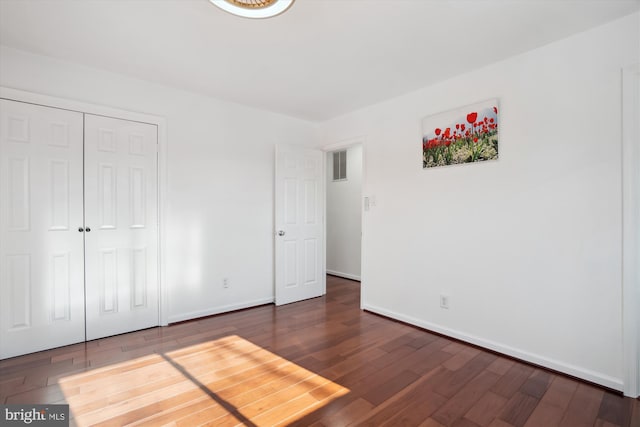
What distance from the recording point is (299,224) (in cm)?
439

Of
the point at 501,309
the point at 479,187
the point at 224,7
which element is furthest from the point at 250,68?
the point at 501,309

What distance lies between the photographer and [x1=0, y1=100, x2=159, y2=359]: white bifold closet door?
8.63 feet

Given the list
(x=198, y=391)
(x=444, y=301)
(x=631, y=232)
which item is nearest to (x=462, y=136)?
(x=631, y=232)

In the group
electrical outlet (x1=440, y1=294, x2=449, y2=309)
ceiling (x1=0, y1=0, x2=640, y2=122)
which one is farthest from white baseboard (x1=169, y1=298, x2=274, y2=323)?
ceiling (x1=0, y1=0, x2=640, y2=122)

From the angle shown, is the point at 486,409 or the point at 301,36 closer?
the point at 486,409

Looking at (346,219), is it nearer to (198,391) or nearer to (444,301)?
(444,301)

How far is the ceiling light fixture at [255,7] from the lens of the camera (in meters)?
1.81

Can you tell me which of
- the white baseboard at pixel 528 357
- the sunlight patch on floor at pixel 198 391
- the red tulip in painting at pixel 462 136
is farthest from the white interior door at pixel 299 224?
the red tulip in painting at pixel 462 136

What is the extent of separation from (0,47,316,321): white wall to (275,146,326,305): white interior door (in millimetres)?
152

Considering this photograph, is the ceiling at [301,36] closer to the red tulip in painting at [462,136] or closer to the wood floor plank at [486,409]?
the red tulip in painting at [462,136]

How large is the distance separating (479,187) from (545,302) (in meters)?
1.09

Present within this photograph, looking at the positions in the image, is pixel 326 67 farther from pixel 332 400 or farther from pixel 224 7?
pixel 332 400

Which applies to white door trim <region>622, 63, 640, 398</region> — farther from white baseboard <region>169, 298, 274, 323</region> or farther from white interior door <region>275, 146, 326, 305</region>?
white baseboard <region>169, 298, 274, 323</region>

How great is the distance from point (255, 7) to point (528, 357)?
3.30m
